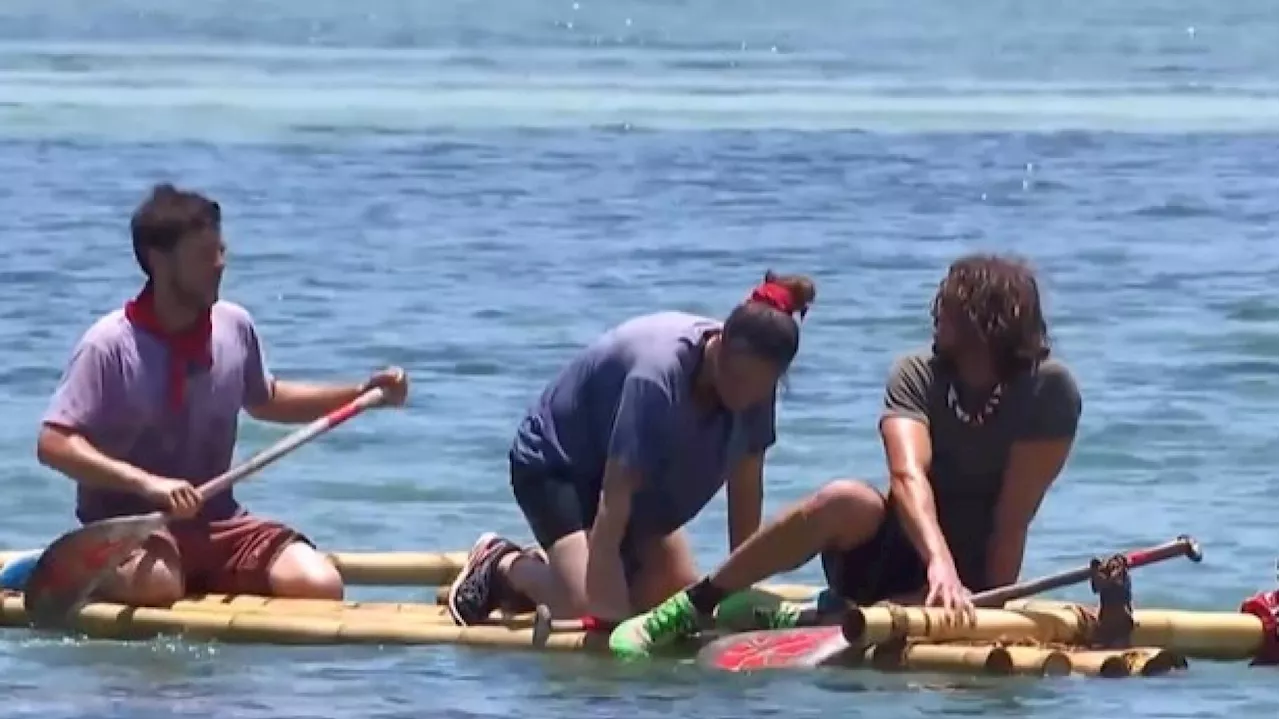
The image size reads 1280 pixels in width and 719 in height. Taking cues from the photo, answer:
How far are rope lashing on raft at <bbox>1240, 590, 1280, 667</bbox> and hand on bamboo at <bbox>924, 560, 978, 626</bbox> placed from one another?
891 millimetres

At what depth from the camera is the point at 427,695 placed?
30.2 feet

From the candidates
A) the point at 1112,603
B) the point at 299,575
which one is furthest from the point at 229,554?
the point at 1112,603

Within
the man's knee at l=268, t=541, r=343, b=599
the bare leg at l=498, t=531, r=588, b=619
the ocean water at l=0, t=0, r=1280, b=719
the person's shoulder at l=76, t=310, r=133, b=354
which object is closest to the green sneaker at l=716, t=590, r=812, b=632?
the ocean water at l=0, t=0, r=1280, b=719

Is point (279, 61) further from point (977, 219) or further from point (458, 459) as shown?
point (458, 459)

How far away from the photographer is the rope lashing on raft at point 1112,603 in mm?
8930

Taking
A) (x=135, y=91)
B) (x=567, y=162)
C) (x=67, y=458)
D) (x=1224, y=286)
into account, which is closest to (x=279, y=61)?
(x=135, y=91)

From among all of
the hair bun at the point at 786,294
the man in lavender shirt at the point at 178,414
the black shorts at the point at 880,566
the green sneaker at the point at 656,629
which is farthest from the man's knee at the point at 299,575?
the hair bun at the point at 786,294

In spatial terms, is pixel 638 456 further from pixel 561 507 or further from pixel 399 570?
pixel 399 570

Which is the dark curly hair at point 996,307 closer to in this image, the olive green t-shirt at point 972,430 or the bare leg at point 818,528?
the olive green t-shirt at point 972,430

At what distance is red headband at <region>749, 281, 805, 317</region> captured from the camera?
9.05 m

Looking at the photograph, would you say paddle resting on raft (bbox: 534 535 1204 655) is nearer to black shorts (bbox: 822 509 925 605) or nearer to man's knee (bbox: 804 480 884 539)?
black shorts (bbox: 822 509 925 605)

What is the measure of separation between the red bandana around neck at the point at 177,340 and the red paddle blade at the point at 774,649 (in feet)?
5.35

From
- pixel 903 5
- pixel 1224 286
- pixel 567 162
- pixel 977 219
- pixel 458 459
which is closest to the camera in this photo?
pixel 458 459

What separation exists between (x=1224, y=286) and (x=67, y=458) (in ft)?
40.2
